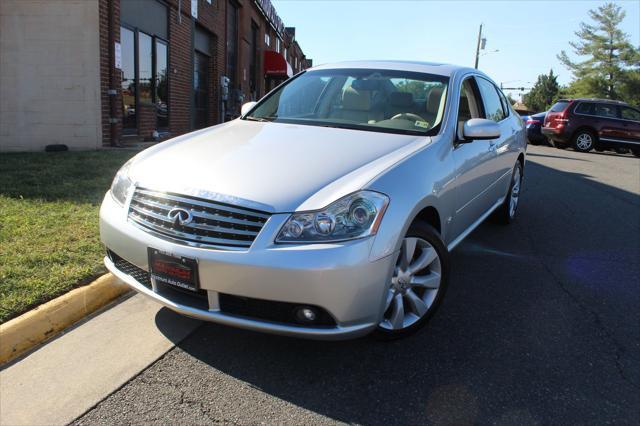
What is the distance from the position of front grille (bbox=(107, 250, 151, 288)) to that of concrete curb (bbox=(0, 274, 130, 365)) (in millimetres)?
367

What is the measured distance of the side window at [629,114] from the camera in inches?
685

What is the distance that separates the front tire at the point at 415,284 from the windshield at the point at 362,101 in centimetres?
89

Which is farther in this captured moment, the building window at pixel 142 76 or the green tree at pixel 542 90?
the green tree at pixel 542 90

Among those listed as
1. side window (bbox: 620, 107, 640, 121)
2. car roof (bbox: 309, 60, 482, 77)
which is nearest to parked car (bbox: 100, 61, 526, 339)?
car roof (bbox: 309, 60, 482, 77)

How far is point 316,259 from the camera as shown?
7.81 ft

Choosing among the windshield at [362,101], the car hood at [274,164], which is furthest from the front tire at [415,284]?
the windshield at [362,101]

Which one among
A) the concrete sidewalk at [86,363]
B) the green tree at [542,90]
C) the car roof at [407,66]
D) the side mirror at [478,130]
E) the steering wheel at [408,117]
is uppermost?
the green tree at [542,90]

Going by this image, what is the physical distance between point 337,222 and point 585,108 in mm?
17575

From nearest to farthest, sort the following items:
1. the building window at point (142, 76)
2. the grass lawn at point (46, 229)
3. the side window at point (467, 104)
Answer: the grass lawn at point (46, 229) < the side window at point (467, 104) < the building window at point (142, 76)

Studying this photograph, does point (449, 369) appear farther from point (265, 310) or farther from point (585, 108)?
point (585, 108)

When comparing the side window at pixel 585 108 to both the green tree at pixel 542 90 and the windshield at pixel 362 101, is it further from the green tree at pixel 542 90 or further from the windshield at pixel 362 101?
the green tree at pixel 542 90

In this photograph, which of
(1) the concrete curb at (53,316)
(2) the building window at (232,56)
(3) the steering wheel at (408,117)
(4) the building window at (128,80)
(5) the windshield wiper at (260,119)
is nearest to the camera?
(1) the concrete curb at (53,316)

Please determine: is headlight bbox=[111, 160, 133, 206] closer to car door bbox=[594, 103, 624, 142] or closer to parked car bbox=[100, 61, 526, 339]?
parked car bbox=[100, 61, 526, 339]

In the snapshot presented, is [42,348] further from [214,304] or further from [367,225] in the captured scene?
[367,225]
